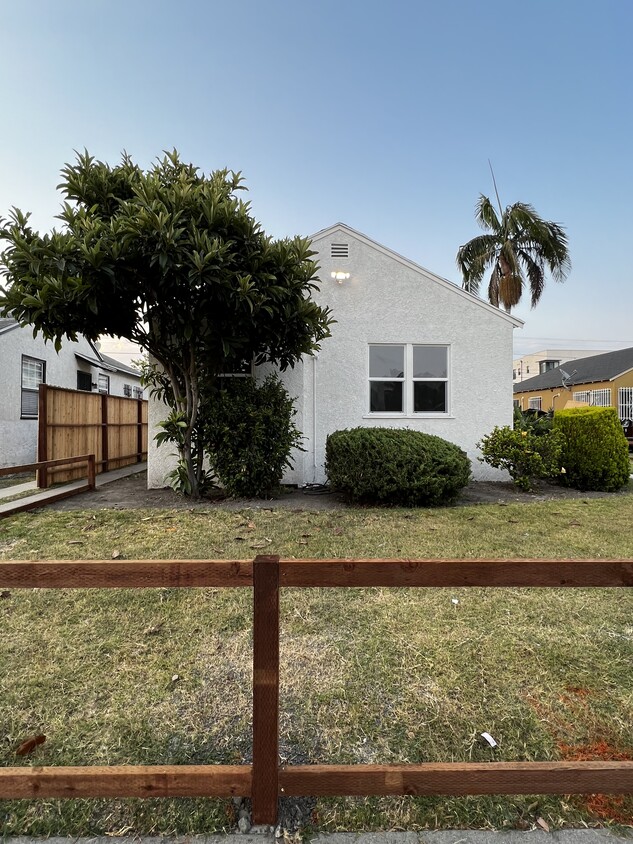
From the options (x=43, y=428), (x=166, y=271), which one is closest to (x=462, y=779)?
(x=166, y=271)

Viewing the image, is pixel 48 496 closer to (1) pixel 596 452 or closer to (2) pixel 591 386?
(1) pixel 596 452

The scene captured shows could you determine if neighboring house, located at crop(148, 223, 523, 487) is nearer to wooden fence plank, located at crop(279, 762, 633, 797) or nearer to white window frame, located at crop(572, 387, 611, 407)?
wooden fence plank, located at crop(279, 762, 633, 797)

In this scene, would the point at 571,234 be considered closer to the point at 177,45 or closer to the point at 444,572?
the point at 177,45

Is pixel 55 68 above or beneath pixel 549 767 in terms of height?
above

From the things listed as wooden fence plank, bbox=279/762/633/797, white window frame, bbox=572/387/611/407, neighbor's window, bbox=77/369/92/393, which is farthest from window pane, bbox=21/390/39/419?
white window frame, bbox=572/387/611/407

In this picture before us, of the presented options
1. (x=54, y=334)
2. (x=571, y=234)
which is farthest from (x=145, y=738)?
(x=571, y=234)

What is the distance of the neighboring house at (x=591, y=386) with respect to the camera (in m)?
24.3

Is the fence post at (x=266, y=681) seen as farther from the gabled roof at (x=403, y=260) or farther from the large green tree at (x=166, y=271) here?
the gabled roof at (x=403, y=260)

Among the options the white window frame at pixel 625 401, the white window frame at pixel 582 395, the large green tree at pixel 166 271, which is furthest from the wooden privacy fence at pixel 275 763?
the white window frame at pixel 582 395

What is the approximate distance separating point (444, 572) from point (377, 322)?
7.59 meters

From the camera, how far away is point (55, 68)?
7988 mm

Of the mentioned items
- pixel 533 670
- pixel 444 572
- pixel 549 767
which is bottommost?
pixel 533 670

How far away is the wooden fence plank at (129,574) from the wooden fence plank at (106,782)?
0.60 m

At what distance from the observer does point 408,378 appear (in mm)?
8594
